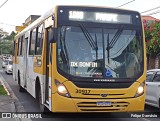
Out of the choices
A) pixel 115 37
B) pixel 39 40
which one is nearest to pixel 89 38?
pixel 115 37

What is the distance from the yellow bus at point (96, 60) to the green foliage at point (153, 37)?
18.4 m

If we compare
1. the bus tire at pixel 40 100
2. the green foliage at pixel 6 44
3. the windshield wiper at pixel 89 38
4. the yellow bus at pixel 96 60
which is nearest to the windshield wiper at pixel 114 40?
the yellow bus at pixel 96 60

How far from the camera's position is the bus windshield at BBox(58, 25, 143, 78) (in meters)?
8.41

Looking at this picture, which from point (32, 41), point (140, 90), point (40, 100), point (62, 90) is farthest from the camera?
point (32, 41)

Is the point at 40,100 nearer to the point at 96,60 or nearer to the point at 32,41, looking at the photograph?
the point at 32,41

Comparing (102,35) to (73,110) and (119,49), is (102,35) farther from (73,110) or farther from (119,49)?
(73,110)

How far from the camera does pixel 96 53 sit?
8523mm

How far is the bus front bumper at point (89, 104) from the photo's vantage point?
823 cm

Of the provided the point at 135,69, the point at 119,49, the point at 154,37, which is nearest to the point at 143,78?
the point at 135,69

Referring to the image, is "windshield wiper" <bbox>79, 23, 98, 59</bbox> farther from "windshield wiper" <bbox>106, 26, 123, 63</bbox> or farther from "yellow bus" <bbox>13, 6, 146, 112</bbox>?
"windshield wiper" <bbox>106, 26, 123, 63</bbox>

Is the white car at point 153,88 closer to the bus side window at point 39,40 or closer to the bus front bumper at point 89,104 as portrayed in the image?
the bus front bumper at point 89,104

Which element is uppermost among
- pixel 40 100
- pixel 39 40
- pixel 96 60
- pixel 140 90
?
pixel 39 40

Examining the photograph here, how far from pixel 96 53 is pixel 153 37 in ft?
63.5

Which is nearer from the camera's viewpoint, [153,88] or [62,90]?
[62,90]
